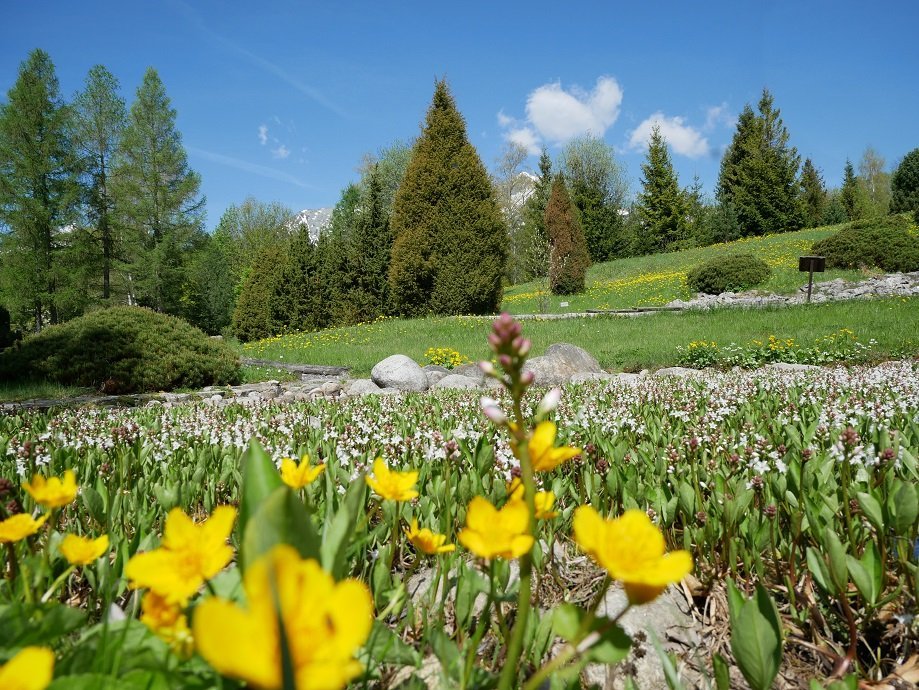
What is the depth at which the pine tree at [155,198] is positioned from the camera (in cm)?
3362

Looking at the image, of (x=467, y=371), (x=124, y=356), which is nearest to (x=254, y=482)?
(x=467, y=371)

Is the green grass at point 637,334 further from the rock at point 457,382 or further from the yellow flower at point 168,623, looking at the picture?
the yellow flower at point 168,623

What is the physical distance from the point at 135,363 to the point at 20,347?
316cm

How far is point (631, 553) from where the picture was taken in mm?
611

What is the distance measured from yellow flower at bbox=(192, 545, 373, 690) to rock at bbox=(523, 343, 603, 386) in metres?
8.58

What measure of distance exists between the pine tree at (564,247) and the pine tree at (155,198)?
77.8 feet

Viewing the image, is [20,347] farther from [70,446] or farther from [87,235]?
[87,235]

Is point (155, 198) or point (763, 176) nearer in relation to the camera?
point (155, 198)

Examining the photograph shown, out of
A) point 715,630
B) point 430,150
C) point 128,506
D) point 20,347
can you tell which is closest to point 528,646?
point 715,630

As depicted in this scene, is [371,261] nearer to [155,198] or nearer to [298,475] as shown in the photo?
[155,198]

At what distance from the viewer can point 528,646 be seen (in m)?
1.15

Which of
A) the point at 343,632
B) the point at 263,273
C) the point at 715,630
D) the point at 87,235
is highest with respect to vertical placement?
the point at 87,235

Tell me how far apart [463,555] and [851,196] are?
57.6 meters

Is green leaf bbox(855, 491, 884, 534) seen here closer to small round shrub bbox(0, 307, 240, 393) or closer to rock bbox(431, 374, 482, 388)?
rock bbox(431, 374, 482, 388)
